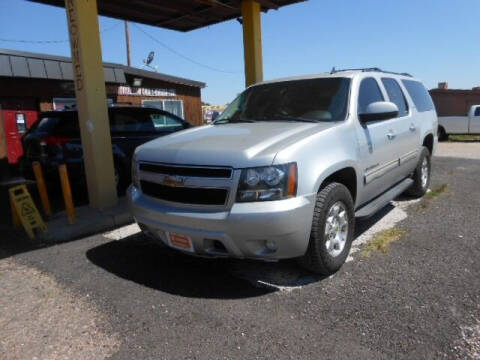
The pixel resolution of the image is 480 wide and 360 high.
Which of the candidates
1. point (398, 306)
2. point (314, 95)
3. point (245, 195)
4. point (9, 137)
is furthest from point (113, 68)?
point (398, 306)

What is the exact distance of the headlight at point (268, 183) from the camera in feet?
9.65

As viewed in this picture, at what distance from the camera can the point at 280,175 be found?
294 centimetres

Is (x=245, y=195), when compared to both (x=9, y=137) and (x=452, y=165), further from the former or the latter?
(x=9, y=137)

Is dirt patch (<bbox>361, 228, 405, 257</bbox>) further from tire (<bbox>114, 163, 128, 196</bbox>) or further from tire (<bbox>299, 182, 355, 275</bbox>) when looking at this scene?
tire (<bbox>114, 163, 128, 196</bbox>)

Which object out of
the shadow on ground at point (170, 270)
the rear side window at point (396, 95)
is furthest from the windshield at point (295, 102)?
the shadow on ground at point (170, 270)

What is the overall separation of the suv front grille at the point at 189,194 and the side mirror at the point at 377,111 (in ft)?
5.89

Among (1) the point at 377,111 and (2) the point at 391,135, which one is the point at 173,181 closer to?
(1) the point at 377,111

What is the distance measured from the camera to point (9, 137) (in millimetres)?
11852

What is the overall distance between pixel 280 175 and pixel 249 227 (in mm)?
454

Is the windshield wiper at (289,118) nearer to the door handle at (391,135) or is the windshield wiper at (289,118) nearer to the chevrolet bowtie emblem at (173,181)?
the door handle at (391,135)

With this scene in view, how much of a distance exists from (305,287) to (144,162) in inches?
71.9

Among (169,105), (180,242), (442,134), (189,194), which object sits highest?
(169,105)

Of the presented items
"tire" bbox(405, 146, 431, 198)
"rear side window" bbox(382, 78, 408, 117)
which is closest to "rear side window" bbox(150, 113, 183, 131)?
"rear side window" bbox(382, 78, 408, 117)

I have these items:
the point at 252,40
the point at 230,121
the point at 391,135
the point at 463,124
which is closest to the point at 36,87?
the point at 252,40
